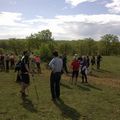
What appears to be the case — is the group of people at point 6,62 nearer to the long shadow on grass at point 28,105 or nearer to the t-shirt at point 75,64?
the t-shirt at point 75,64

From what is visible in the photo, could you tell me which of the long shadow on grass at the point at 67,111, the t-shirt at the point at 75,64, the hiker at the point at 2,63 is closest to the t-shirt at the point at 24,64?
the long shadow on grass at the point at 67,111

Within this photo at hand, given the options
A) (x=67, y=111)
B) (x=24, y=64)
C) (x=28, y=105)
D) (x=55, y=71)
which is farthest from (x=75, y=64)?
(x=67, y=111)

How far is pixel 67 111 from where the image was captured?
13.8 m

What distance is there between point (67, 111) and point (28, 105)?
1.85 meters

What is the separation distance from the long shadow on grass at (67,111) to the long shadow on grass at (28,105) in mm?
1066

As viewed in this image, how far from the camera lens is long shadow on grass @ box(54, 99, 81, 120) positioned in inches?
511

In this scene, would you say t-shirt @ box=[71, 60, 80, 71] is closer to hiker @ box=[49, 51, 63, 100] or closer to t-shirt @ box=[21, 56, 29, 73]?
hiker @ box=[49, 51, 63, 100]

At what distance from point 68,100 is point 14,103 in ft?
8.45

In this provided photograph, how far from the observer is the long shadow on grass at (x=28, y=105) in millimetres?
14008

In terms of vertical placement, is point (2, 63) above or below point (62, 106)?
above

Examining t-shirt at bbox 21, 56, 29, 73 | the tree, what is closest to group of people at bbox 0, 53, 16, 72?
t-shirt at bbox 21, 56, 29, 73

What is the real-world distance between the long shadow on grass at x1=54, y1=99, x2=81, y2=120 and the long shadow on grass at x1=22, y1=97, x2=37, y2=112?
1.07 meters

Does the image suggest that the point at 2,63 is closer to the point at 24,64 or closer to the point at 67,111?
the point at 24,64

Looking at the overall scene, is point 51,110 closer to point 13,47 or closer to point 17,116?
point 17,116
